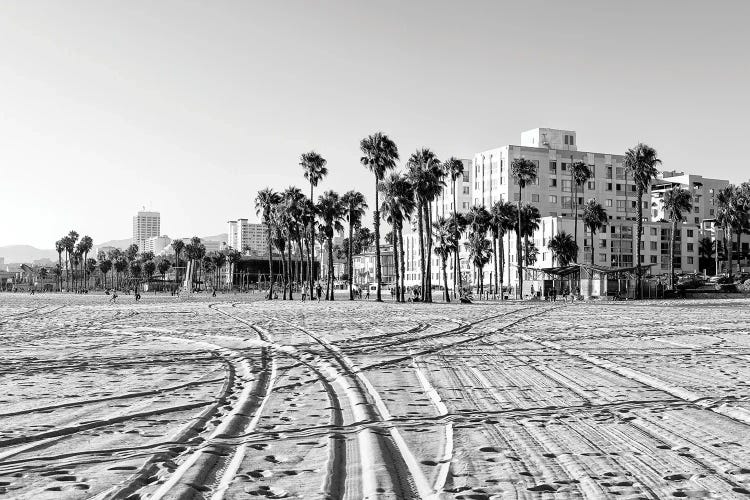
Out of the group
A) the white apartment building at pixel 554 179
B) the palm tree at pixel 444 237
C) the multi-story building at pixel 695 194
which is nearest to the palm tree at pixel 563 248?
the palm tree at pixel 444 237

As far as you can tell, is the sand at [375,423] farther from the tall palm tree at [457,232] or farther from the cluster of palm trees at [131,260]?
the cluster of palm trees at [131,260]

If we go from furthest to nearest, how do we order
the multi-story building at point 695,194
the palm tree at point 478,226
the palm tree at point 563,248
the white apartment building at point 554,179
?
the multi-story building at point 695,194
the white apartment building at point 554,179
the palm tree at point 563,248
the palm tree at point 478,226

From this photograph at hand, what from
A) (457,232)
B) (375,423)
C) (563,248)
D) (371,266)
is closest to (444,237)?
(457,232)

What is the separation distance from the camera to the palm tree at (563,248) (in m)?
92.6

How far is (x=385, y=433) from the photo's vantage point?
786 centimetres

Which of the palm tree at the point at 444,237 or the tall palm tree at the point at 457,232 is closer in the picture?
the tall palm tree at the point at 457,232

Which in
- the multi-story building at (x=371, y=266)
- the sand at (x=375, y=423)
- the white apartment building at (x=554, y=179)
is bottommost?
the sand at (x=375, y=423)

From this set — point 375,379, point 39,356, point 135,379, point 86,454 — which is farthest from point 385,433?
point 39,356

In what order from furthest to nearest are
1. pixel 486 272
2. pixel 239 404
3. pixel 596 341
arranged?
1. pixel 486 272
2. pixel 596 341
3. pixel 239 404

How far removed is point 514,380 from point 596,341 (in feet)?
29.0

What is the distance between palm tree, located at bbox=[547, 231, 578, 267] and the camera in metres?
92.6

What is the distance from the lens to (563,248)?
92625 millimetres

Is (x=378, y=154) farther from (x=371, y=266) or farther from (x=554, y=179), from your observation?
(x=371, y=266)

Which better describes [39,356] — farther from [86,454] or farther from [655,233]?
[655,233]
